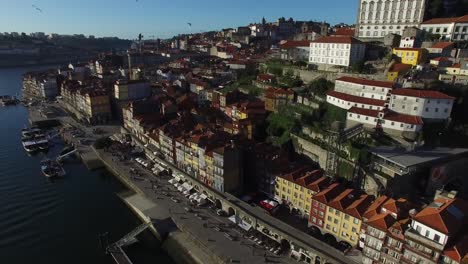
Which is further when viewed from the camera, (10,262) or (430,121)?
(430,121)

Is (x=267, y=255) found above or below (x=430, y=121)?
below

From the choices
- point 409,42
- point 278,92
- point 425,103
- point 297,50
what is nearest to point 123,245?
point 278,92

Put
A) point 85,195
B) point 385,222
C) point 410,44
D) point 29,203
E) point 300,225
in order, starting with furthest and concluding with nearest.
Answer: point 410,44
point 85,195
point 29,203
point 300,225
point 385,222

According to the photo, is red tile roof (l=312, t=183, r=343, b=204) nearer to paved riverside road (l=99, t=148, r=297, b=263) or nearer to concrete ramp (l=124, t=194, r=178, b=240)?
paved riverside road (l=99, t=148, r=297, b=263)

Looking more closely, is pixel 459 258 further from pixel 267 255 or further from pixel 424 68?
pixel 424 68

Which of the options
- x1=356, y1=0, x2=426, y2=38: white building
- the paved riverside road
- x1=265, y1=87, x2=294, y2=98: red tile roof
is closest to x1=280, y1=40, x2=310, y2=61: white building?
x1=356, y1=0, x2=426, y2=38: white building

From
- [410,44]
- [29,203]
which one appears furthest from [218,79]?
[29,203]

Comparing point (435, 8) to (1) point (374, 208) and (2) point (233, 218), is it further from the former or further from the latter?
(2) point (233, 218)

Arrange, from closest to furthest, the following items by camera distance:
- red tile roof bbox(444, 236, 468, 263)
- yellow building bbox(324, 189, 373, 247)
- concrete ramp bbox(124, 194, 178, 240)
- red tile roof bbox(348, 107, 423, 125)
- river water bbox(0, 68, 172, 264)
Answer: red tile roof bbox(444, 236, 468, 263) → yellow building bbox(324, 189, 373, 247) → river water bbox(0, 68, 172, 264) → concrete ramp bbox(124, 194, 178, 240) → red tile roof bbox(348, 107, 423, 125)
